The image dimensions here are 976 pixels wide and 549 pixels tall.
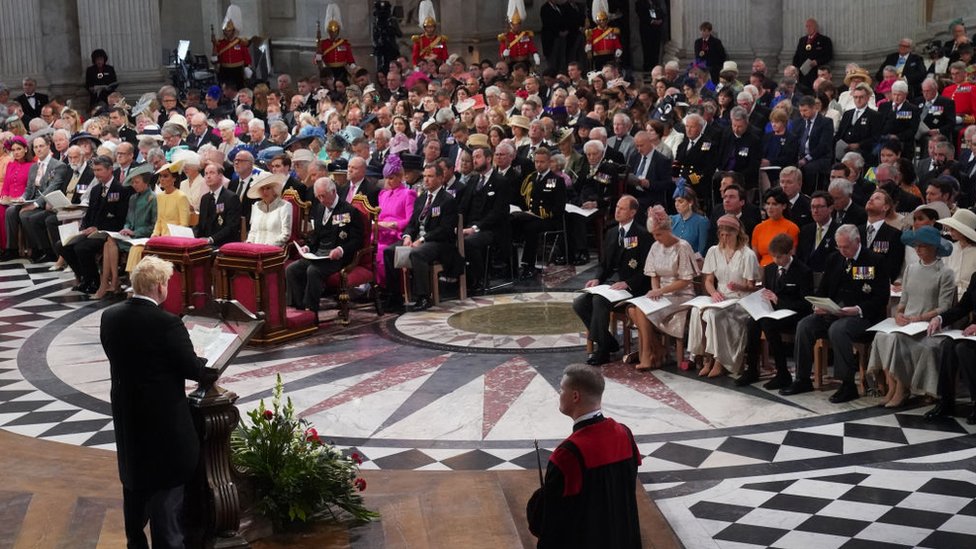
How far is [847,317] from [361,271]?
5176 mm

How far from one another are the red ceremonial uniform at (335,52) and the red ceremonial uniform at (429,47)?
156cm

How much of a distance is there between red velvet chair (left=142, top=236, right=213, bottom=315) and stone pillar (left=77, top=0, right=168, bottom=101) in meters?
12.6

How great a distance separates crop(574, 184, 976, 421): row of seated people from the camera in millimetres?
10266

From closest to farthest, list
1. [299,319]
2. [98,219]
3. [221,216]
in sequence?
[299,319] < [221,216] < [98,219]

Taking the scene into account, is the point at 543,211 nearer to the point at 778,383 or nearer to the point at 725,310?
the point at 725,310

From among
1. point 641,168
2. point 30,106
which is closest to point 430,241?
point 641,168

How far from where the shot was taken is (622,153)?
659 inches

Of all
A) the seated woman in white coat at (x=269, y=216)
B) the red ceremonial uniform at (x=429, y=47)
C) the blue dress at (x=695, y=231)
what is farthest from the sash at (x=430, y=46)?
the blue dress at (x=695, y=231)

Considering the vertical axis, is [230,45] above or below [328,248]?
above

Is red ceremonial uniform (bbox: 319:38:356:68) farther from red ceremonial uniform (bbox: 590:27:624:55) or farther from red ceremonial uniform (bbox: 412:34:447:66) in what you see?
red ceremonial uniform (bbox: 590:27:624:55)

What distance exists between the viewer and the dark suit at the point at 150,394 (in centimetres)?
652

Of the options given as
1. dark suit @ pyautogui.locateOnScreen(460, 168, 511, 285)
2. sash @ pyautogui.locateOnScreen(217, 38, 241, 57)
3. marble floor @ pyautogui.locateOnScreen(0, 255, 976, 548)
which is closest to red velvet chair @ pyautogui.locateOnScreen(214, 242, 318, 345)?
marble floor @ pyautogui.locateOnScreen(0, 255, 976, 548)

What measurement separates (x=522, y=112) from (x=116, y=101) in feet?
26.2

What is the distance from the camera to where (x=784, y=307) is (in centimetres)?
1114
